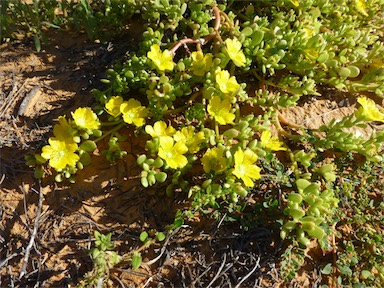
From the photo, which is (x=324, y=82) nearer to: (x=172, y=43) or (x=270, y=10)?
(x=270, y=10)

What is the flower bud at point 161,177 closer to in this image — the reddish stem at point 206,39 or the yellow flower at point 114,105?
the yellow flower at point 114,105

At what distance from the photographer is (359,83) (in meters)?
2.67

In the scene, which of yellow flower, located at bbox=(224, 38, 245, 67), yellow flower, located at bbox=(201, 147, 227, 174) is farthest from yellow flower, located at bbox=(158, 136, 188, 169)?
yellow flower, located at bbox=(224, 38, 245, 67)

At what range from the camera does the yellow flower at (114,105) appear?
230 centimetres

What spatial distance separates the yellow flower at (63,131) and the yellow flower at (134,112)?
28 cm

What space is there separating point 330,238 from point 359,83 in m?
1.05

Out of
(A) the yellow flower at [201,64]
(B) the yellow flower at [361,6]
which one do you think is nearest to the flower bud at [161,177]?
(A) the yellow flower at [201,64]

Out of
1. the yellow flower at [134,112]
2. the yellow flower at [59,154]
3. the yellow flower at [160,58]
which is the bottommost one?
the yellow flower at [59,154]

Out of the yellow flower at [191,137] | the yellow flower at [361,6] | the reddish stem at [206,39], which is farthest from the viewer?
the yellow flower at [361,6]

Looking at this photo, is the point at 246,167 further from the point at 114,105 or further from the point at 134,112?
the point at 114,105

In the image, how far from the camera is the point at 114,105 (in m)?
2.32

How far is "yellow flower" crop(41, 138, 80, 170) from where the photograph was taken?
2154 millimetres

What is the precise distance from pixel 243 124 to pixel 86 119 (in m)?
0.83

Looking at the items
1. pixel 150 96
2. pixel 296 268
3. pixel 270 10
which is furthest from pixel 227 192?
pixel 270 10
